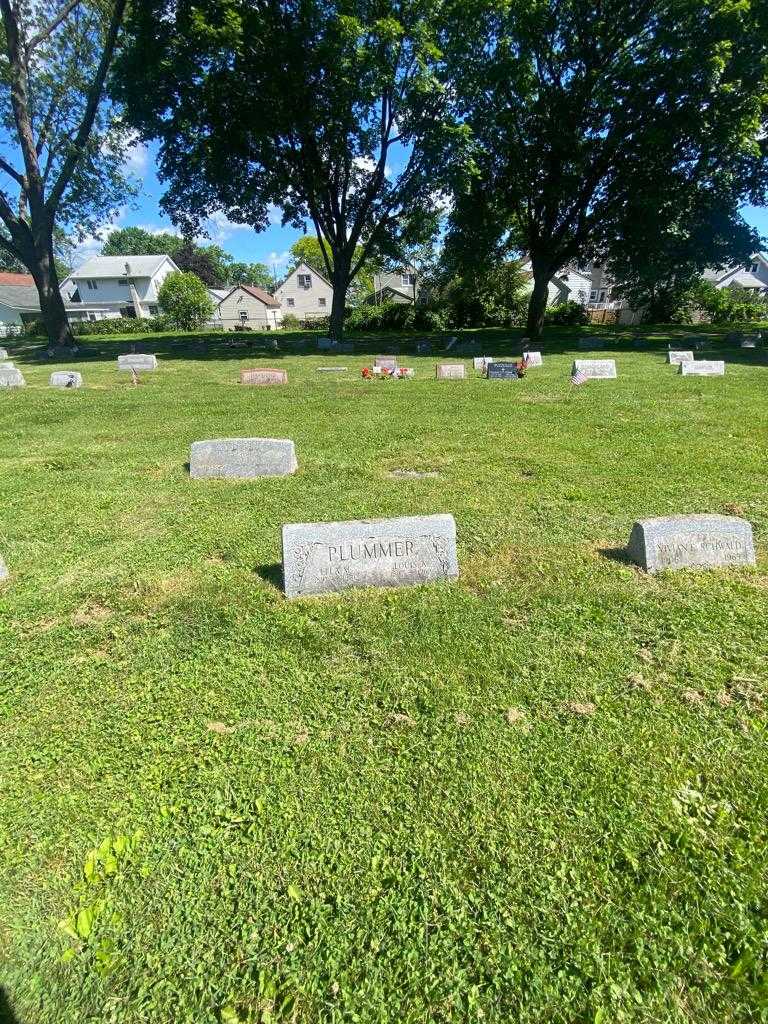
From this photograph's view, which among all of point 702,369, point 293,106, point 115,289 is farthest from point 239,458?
point 115,289

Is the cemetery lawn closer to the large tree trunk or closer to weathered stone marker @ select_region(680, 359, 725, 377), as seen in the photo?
weathered stone marker @ select_region(680, 359, 725, 377)

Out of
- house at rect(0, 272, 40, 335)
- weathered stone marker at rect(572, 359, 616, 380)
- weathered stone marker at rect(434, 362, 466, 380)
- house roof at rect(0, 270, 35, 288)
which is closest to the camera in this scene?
weathered stone marker at rect(572, 359, 616, 380)

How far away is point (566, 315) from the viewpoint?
38938 mm

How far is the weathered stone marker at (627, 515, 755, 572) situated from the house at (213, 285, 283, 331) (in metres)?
53.8

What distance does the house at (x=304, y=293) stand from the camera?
179ft

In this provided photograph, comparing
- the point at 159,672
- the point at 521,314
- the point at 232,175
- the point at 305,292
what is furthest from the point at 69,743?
the point at 305,292

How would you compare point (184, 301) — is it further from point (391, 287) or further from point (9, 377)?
point (9, 377)

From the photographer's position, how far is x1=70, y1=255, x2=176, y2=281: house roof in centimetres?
5662

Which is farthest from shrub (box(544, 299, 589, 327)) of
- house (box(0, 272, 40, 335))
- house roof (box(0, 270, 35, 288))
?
house roof (box(0, 270, 35, 288))

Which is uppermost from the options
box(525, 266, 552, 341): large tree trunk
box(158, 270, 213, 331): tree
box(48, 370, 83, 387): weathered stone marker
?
box(158, 270, 213, 331): tree

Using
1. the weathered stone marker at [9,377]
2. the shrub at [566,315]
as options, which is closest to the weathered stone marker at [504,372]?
the weathered stone marker at [9,377]

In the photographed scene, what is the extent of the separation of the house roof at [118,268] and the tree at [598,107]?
156 feet

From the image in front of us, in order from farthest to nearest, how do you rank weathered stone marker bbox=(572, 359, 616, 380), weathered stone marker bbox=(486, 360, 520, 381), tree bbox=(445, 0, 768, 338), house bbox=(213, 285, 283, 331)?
house bbox=(213, 285, 283, 331)
tree bbox=(445, 0, 768, 338)
weathered stone marker bbox=(486, 360, 520, 381)
weathered stone marker bbox=(572, 359, 616, 380)

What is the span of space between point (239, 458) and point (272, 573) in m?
2.49
